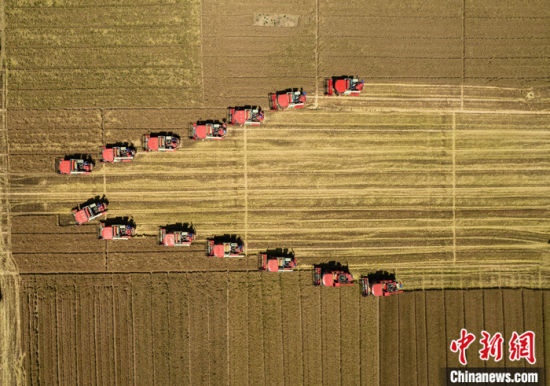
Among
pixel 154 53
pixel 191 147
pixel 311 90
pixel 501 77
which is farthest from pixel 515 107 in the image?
pixel 154 53

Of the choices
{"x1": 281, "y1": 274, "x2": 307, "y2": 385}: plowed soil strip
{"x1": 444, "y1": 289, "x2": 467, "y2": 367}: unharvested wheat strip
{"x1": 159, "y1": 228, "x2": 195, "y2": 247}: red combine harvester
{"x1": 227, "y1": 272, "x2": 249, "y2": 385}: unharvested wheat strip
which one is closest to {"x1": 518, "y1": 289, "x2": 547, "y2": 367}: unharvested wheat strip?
{"x1": 444, "y1": 289, "x2": 467, "y2": 367}: unharvested wheat strip

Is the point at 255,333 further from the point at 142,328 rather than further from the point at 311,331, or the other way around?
the point at 142,328

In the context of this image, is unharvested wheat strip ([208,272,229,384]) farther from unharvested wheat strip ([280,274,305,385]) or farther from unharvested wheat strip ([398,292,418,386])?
unharvested wheat strip ([398,292,418,386])

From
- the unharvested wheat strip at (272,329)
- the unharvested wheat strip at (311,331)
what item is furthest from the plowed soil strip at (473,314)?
the unharvested wheat strip at (272,329)

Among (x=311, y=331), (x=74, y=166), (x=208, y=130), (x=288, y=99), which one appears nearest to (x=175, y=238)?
(x=208, y=130)

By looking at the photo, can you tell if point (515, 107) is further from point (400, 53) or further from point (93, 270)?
point (93, 270)
